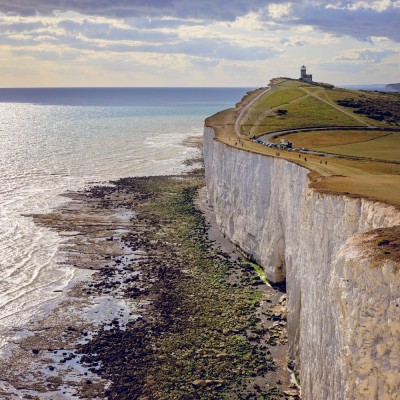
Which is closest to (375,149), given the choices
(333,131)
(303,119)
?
(333,131)

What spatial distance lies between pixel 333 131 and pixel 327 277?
51659mm

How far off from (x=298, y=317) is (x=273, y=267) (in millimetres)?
10805

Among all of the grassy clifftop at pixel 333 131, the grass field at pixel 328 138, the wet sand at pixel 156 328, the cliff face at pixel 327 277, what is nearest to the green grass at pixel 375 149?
the grassy clifftop at pixel 333 131

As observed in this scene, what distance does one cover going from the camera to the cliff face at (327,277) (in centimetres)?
1596

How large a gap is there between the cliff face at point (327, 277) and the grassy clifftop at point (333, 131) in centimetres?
158

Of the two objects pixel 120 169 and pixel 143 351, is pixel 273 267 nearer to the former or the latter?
pixel 143 351

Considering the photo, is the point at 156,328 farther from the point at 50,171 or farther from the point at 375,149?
the point at 50,171

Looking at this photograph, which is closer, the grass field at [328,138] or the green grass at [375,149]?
the green grass at [375,149]

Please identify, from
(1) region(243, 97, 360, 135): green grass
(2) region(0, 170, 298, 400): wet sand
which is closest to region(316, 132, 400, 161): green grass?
(1) region(243, 97, 360, 135): green grass

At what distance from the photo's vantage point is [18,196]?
75812 mm

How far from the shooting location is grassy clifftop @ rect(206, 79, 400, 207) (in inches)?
1281

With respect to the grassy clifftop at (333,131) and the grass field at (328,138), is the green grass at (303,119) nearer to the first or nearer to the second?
the grassy clifftop at (333,131)

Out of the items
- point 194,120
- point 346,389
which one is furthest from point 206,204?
point 194,120

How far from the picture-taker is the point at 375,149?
193 feet
